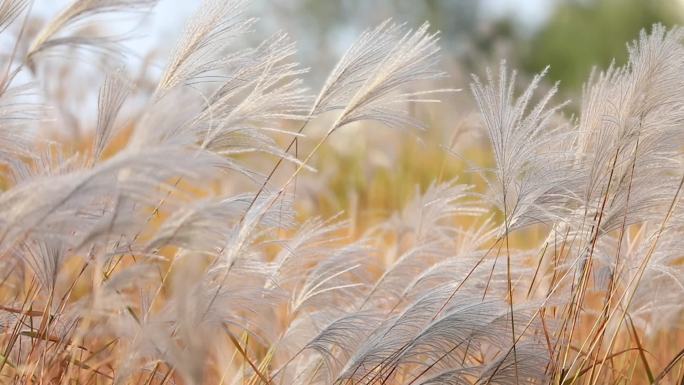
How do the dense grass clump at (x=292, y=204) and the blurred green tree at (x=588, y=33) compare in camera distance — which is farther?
the blurred green tree at (x=588, y=33)

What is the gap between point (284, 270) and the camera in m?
1.78

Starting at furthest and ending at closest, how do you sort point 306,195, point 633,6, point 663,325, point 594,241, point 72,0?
point 633,6
point 306,195
point 663,325
point 594,241
point 72,0

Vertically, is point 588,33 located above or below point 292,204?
above

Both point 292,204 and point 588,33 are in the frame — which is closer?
point 292,204

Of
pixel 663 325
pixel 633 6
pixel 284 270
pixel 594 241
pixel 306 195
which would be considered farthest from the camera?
pixel 633 6

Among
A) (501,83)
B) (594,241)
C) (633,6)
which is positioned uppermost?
(633,6)

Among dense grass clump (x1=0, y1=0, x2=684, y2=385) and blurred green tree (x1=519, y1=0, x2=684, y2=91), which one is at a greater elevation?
blurred green tree (x1=519, y1=0, x2=684, y2=91)

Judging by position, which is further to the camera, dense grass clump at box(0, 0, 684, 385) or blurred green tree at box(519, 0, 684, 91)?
blurred green tree at box(519, 0, 684, 91)

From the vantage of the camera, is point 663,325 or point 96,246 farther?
→ point 663,325

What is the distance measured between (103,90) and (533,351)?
82 centimetres

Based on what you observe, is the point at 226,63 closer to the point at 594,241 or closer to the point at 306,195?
the point at 594,241

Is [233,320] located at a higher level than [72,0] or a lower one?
lower

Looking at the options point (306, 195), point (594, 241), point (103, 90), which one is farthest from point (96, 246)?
point (306, 195)

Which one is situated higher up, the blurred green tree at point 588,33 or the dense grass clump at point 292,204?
the blurred green tree at point 588,33
